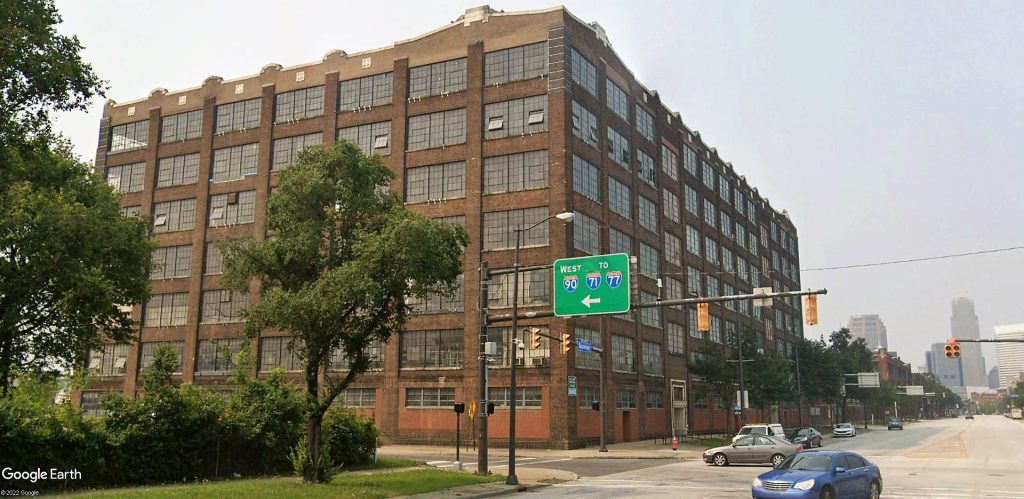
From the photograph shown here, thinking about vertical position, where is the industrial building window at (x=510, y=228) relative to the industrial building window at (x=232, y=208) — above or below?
below

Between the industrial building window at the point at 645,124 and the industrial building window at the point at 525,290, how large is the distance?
19.2 m

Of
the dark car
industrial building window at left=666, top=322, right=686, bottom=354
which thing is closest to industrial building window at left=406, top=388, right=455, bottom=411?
industrial building window at left=666, top=322, right=686, bottom=354

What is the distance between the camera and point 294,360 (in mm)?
57219

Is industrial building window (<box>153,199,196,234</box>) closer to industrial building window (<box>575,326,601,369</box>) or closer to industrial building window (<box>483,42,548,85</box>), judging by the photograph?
industrial building window (<box>483,42,548,85</box>)

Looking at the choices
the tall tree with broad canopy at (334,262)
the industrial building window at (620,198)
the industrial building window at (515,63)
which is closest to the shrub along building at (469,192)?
the industrial building window at (515,63)

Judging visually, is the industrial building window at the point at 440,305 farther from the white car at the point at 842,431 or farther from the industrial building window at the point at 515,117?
the white car at the point at 842,431

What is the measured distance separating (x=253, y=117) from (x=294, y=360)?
20097mm

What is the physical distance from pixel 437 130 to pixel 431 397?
59.7 ft

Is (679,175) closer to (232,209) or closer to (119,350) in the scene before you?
(232,209)

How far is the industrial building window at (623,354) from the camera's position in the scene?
5544 cm

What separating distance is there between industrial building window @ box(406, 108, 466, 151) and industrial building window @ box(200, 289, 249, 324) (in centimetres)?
1751

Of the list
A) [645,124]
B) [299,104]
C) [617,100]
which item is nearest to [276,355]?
[299,104]

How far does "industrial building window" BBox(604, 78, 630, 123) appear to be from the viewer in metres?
58.8

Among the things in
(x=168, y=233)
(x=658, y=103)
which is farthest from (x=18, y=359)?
(x=658, y=103)
